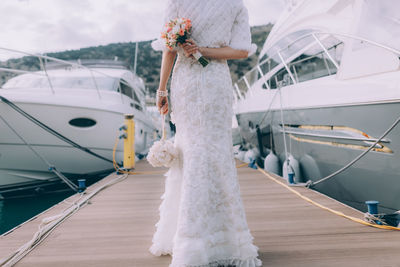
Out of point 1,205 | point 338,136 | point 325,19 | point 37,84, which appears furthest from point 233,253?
point 37,84

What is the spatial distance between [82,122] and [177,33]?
5.24m

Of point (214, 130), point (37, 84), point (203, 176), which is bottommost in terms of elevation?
point (203, 176)

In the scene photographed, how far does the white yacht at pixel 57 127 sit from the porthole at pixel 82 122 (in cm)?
1

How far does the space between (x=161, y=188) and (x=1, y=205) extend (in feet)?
11.8

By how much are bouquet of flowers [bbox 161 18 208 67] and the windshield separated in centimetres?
606

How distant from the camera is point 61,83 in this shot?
757 centimetres

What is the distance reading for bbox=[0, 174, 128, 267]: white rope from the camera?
2066mm

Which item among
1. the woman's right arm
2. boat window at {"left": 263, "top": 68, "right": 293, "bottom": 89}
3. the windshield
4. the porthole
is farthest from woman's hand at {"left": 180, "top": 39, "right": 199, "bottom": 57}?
the windshield

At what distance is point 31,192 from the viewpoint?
22.5 feet

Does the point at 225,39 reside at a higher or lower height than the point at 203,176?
higher

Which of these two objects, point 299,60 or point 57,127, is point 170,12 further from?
point 57,127

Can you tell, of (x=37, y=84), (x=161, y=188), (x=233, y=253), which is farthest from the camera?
(x=37, y=84)

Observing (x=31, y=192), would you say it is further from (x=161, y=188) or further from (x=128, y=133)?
(x=161, y=188)

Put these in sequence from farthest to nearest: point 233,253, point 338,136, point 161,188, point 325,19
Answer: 1. point 325,19
2. point 161,188
3. point 338,136
4. point 233,253
